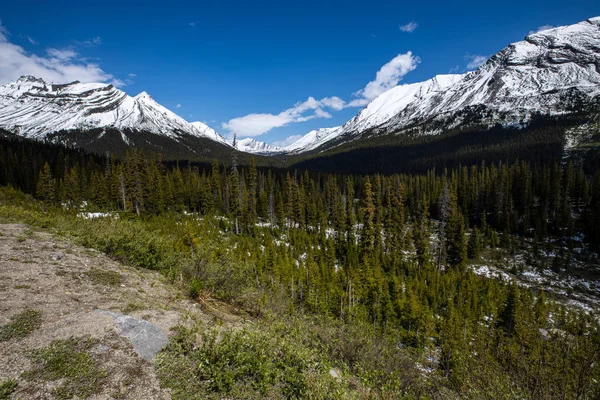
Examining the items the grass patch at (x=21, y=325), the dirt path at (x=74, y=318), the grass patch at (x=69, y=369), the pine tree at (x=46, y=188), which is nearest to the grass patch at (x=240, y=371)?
the dirt path at (x=74, y=318)

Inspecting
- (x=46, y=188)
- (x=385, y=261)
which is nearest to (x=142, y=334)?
(x=385, y=261)

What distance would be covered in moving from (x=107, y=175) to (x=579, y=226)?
122649mm

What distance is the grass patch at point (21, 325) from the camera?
5.76 metres

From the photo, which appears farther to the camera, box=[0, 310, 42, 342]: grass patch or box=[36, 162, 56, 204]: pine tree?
box=[36, 162, 56, 204]: pine tree

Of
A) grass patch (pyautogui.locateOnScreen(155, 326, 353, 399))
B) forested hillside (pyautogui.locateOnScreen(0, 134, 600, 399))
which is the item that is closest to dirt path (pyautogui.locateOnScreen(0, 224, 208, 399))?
grass patch (pyautogui.locateOnScreen(155, 326, 353, 399))

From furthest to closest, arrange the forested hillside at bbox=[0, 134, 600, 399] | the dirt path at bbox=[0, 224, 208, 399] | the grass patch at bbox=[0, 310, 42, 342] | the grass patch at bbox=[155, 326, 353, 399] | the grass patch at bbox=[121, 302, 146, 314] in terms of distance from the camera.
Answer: the forested hillside at bbox=[0, 134, 600, 399], the grass patch at bbox=[121, 302, 146, 314], the grass patch at bbox=[0, 310, 42, 342], the grass patch at bbox=[155, 326, 353, 399], the dirt path at bbox=[0, 224, 208, 399]

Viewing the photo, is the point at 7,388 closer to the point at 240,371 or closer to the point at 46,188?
the point at 240,371

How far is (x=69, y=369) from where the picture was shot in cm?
505

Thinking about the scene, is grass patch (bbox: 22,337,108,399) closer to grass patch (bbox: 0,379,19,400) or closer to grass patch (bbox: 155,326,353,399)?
grass patch (bbox: 0,379,19,400)

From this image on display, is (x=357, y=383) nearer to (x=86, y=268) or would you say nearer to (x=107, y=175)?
(x=86, y=268)

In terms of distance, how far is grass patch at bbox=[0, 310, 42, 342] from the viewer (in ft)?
18.9

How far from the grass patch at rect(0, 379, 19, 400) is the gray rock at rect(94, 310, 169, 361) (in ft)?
6.31

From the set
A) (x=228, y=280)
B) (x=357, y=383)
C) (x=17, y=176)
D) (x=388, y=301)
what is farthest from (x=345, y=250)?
(x=17, y=176)

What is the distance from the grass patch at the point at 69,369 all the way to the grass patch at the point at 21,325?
2.88 ft
